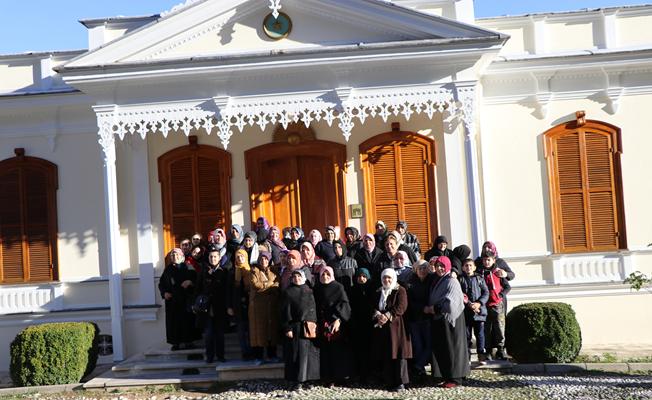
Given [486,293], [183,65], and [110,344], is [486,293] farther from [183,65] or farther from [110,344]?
[110,344]

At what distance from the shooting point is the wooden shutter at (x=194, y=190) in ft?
46.8

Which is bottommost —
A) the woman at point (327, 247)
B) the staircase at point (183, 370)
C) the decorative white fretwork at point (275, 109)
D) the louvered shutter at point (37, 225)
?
the staircase at point (183, 370)

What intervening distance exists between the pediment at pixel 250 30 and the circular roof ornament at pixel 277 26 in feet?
0.18

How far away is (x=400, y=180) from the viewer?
14.1m

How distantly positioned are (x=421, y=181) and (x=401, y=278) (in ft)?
11.3

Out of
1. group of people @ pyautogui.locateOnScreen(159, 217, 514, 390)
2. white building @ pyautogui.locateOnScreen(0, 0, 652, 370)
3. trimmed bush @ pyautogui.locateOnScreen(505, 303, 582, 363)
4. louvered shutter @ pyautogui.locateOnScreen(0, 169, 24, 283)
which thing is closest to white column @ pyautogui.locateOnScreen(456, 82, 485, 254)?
white building @ pyautogui.locateOnScreen(0, 0, 652, 370)

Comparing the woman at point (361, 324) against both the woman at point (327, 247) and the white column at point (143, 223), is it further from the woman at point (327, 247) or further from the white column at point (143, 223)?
the white column at point (143, 223)

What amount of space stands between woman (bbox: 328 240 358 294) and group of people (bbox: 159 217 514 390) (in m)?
0.01

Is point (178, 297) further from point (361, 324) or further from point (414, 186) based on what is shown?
point (414, 186)

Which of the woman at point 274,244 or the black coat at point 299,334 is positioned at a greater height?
the woman at point 274,244

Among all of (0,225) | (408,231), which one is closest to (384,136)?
(408,231)

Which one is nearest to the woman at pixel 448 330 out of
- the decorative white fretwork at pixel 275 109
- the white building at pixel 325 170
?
the white building at pixel 325 170

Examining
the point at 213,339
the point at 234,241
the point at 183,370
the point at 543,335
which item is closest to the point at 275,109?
the point at 234,241

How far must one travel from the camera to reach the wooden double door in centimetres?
1420
